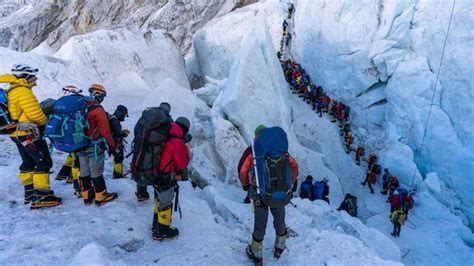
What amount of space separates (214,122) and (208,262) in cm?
613

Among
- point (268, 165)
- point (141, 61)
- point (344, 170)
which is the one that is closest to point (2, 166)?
point (268, 165)

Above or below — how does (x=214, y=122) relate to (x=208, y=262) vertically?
above

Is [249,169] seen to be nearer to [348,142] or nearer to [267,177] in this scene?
[267,177]

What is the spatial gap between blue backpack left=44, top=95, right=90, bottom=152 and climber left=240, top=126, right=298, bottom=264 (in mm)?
1743

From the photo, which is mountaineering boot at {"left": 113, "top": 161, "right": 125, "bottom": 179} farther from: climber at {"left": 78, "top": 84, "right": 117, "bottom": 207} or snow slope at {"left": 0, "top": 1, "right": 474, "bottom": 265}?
climber at {"left": 78, "top": 84, "right": 117, "bottom": 207}


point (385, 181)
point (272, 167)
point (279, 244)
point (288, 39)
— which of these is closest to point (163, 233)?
point (279, 244)

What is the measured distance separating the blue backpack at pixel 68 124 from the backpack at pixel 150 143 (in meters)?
0.69

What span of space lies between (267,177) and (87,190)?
6.95 ft

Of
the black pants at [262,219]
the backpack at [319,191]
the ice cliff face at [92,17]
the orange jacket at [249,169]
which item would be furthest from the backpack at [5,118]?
the ice cliff face at [92,17]

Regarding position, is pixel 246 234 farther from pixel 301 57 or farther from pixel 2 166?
pixel 301 57

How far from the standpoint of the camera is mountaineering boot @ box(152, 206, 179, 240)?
3354mm

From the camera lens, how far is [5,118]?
135 inches

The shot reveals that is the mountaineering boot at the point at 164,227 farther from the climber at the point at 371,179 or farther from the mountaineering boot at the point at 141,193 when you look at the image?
the climber at the point at 371,179

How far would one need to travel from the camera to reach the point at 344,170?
520 inches
